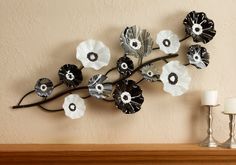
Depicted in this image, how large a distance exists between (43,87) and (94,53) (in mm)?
282

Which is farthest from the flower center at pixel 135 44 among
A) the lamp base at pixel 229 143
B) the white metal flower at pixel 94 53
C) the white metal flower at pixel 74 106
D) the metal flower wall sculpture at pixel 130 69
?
the lamp base at pixel 229 143

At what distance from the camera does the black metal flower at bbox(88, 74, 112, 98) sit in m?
1.51

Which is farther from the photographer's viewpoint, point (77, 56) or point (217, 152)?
point (77, 56)

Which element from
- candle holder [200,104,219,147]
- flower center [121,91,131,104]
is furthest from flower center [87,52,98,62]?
candle holder [200,104,219,147]

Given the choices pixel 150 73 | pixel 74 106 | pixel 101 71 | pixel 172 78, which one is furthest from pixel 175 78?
pixel 74 106

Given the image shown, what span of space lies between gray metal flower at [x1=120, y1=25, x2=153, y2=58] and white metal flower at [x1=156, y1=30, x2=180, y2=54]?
47mm

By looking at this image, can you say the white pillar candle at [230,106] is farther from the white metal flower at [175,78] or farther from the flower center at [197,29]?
the flower center at [197,29]

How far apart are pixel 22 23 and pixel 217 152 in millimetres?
1059

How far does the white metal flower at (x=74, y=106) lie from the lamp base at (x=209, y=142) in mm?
571

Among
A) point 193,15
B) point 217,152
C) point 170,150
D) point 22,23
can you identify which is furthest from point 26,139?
point 193,15

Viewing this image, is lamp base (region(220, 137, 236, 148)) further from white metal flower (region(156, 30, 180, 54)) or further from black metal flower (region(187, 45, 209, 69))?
white metal flower (region(156, 30, 180, 54))

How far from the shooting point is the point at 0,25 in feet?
5.07

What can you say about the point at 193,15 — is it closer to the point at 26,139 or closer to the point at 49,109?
the point at 49,109

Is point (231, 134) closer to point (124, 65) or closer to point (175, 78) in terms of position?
point (175, 78)
